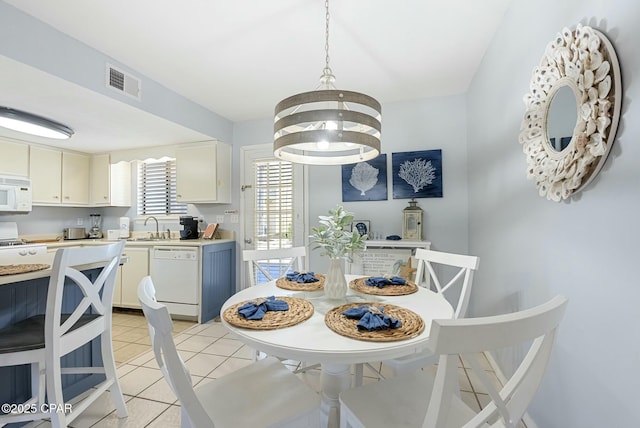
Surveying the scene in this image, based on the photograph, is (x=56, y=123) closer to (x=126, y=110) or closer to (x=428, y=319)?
(x=126, y=110)

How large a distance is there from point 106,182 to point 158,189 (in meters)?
0.71

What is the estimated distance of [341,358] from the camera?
95 centimetres

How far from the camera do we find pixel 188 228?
12.2 ft

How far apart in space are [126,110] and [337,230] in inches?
94.2

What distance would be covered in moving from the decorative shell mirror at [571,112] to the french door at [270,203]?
2.50 meters

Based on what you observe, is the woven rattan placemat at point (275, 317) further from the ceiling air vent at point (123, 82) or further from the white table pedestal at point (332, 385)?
the ceiling air vent at point (123, 82)

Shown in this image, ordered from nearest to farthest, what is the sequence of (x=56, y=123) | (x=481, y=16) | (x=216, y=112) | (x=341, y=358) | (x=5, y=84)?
(x=341, y=358) → (x=481, y=16) → (x=5, y=84) → (x=56, y=123) → (x=216, y=112)

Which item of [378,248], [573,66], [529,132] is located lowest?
[378,248]

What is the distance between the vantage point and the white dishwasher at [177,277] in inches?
128

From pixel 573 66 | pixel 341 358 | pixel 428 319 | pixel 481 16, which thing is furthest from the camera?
pixel 481 16

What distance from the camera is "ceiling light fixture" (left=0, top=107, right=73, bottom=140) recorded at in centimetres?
246

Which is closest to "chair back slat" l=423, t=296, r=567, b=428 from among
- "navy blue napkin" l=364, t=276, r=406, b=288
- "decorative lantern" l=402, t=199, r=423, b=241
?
"navy blue napkin" l=364, t=276, r=406, b=288

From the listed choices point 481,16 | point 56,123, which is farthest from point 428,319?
point 56,123

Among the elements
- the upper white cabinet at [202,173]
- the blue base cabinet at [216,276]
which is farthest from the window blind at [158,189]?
the blue base cabinet at [216,276]
